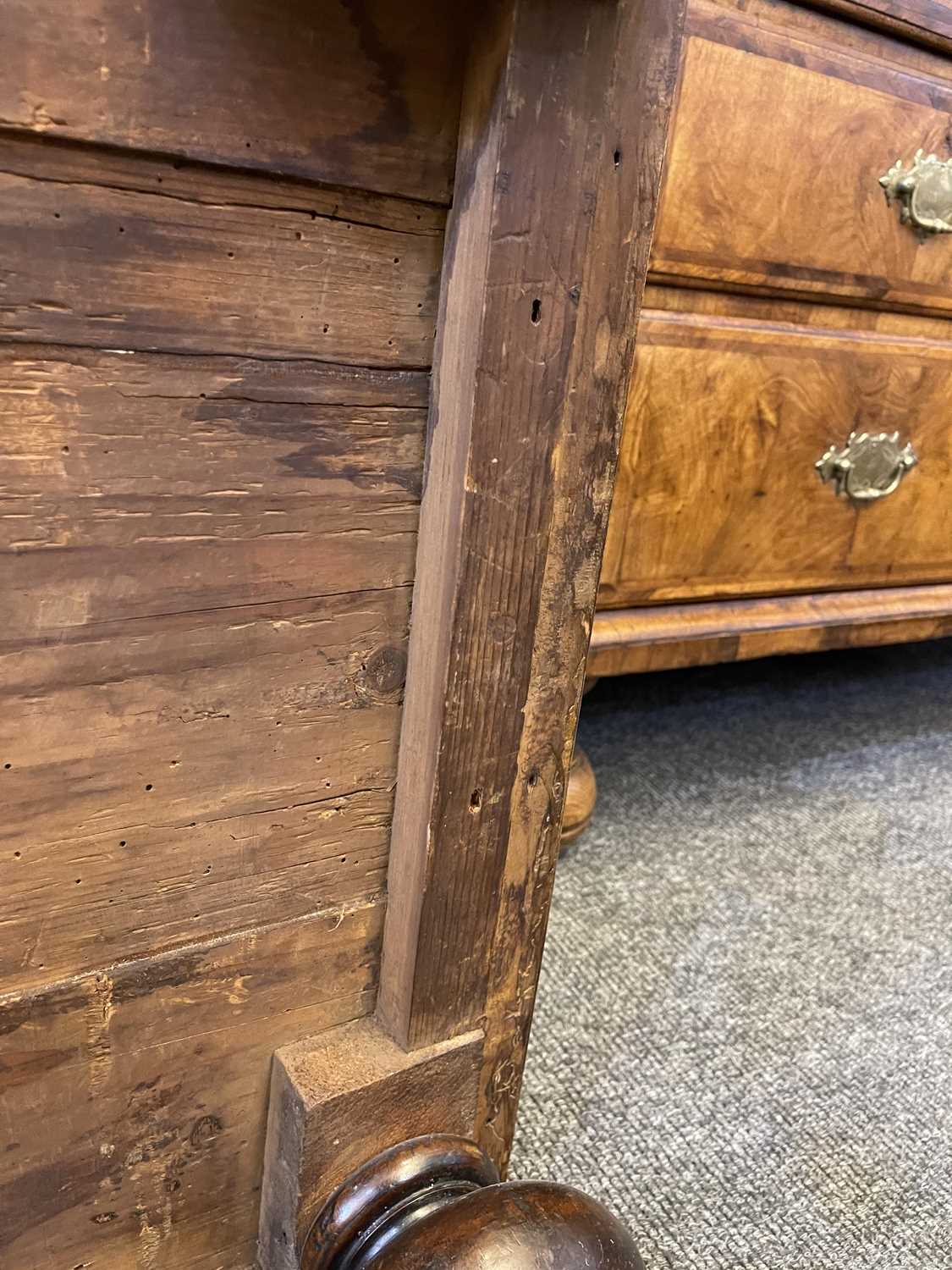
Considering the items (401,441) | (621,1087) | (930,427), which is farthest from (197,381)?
(930,427)

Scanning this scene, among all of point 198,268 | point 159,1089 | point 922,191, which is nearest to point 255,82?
point 198,268

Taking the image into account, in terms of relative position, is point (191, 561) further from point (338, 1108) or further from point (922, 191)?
point (922, 191)

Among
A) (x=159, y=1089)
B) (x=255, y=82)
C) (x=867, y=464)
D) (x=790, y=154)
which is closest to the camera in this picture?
(x=255, y=82)

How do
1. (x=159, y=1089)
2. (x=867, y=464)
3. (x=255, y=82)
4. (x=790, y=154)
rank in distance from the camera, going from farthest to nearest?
(x=867, y=464) < (x=790, y=154) < (x=159, y=1089) < (x=255, y=82)

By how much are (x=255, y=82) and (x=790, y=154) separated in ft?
1.75

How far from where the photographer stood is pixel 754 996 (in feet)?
2.53

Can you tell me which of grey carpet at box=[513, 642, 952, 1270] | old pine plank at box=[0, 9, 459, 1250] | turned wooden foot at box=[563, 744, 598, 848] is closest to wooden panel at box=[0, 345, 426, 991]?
old pine plank at box=[0, 9, 459, 1250]

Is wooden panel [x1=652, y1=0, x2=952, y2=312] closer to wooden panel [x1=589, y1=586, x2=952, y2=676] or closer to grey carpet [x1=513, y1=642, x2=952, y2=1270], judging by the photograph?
wooden panel [x1=589, y1=586, x2=952, y2=676]

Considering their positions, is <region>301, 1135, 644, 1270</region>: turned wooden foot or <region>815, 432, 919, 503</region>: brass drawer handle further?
<region>815, 432, 919, 503</region>: brass drawer handle

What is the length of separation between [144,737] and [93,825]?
0.12 ft

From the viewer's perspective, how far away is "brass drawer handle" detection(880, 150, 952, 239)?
0.78m

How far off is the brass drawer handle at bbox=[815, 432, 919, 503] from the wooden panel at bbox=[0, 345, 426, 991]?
557 millimetres

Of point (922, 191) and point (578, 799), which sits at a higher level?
point (922, 191)

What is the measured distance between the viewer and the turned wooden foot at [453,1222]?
39cm
